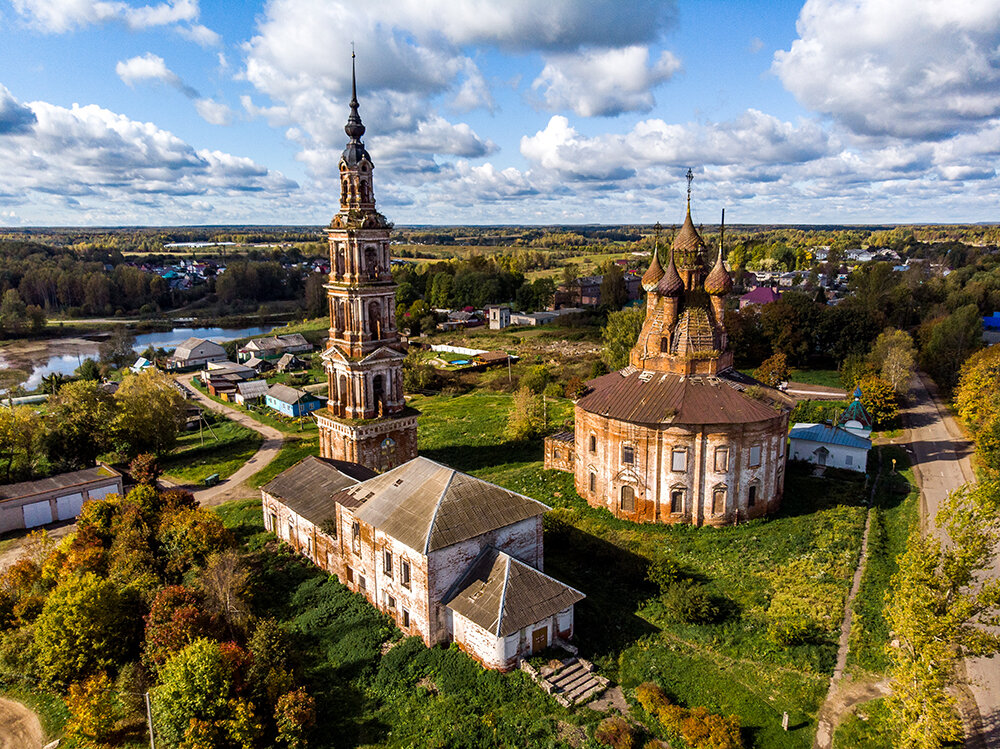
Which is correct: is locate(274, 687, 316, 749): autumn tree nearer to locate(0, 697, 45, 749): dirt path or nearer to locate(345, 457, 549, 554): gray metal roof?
locate(345, 457, 549, 554): gray metal roof

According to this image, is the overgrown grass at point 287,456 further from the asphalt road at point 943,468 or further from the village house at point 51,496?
the asphalt road at point 943,468

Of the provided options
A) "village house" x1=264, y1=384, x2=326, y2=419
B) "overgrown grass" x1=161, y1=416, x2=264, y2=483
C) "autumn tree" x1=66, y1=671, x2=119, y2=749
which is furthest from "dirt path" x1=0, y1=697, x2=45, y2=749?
"village house" x1=264, y1=384, x2=326, y2=419

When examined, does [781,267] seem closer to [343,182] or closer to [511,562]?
[343,182]

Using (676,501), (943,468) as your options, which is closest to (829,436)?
(943,468)

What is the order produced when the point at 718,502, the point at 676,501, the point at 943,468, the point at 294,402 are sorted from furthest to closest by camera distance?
the point at 294,402 < the point at 943,468 < the point at 676,501 < the point at 718,502

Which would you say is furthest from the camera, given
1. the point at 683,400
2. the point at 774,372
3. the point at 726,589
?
the point at 774,372

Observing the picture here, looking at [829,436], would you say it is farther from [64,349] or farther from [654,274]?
[64,349]

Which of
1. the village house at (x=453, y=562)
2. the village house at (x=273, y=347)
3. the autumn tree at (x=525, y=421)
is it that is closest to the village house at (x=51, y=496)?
the village house at (x=453, y=562)
